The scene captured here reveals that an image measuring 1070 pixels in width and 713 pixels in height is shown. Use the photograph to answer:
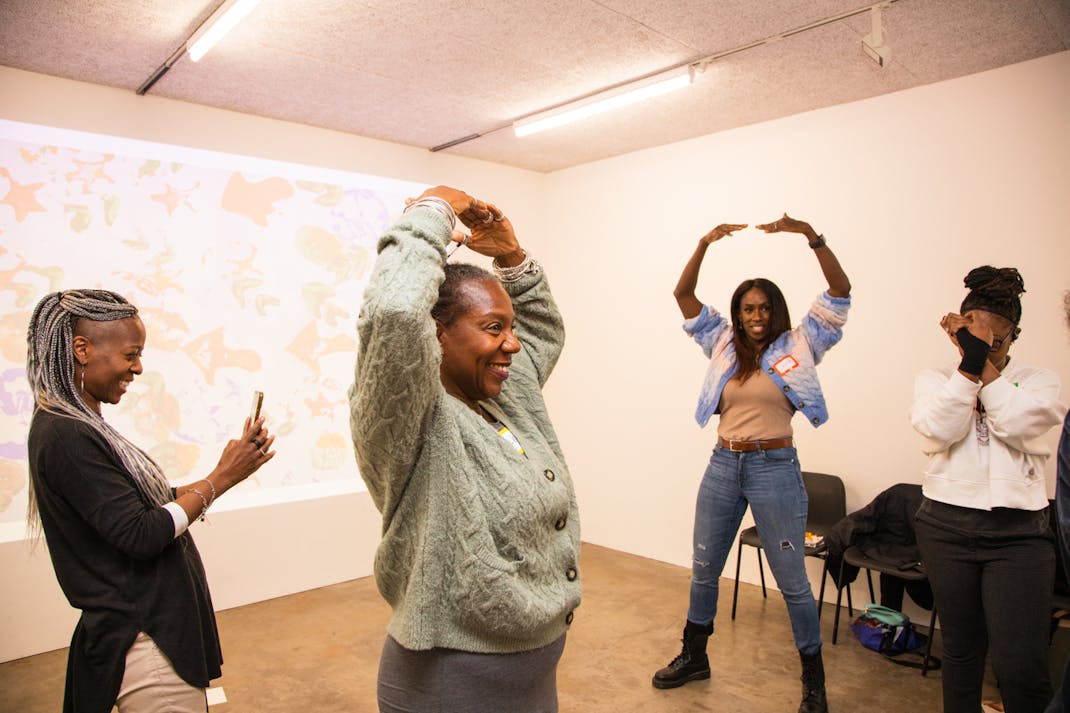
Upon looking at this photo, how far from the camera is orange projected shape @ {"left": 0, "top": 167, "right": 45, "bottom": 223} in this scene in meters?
3.51

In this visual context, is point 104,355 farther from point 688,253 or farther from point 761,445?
point 688,253

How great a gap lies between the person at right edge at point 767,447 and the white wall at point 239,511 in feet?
7.37

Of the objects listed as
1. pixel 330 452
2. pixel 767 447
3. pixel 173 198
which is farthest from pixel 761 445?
pixel 173 198

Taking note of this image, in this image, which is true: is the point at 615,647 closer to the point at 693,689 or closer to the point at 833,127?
the point at 693,689

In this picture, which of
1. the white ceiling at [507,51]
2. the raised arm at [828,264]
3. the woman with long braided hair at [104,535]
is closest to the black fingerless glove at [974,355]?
the raised arm at [828,264]

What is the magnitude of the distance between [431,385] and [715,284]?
12.4 ft

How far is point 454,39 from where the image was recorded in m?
3.20

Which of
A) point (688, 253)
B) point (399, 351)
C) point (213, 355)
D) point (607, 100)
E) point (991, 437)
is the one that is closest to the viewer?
point (399, 351)

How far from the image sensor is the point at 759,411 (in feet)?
9.62

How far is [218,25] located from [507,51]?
46.7 inches


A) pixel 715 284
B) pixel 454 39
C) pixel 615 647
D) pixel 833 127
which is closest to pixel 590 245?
pixel 715 284

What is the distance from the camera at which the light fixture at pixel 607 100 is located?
140 inches

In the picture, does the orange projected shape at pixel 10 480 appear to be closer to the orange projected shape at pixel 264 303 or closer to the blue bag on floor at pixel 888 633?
the orange projected shape at pixel 264 303

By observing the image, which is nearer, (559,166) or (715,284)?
(715,284)
